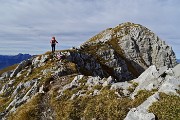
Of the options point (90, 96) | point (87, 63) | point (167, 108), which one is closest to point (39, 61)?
point (87, 63)

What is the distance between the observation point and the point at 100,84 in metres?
37.4

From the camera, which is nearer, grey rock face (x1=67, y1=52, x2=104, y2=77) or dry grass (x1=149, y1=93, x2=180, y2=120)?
dry grass (x1=149, y1=93, x2=180, y2=120)

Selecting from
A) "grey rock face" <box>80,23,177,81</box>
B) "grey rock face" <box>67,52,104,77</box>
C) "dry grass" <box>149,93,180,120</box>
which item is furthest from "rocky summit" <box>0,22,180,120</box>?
"grey rock face" <box>80,23,177,81</box>

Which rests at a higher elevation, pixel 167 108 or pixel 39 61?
pixel 39 61

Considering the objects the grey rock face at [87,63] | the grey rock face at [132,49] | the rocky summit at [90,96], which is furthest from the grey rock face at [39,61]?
the grey rock face at [132,49]

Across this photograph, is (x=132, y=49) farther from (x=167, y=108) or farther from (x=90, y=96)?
(x=167, y=108)

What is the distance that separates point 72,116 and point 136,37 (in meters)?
115

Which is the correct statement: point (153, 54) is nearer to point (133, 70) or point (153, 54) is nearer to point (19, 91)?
point (133, 70)

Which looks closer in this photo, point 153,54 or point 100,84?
point 100,84

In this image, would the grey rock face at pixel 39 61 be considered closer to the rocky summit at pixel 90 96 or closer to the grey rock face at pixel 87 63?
the rocky summit at pixel 90 96

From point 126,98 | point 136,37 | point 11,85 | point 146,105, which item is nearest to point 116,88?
point 126,98

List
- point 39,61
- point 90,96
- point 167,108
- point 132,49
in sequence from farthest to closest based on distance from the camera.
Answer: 1. point 132,49
2. point 39,61
3. point 90,96
4. point 167,108

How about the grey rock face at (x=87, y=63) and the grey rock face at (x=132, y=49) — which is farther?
the grey rock face at (x=132, y=49)

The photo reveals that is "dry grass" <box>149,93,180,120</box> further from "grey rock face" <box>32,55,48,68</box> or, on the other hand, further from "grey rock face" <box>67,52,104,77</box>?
"grey rock face" <box>67,52,104,77</box>
